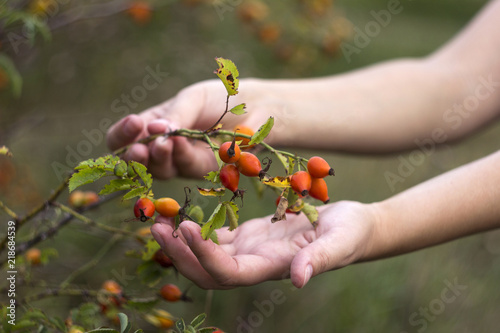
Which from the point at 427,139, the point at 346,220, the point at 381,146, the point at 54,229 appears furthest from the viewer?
the point at 427,139

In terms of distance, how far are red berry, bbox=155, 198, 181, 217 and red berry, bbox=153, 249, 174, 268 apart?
0.24 meters

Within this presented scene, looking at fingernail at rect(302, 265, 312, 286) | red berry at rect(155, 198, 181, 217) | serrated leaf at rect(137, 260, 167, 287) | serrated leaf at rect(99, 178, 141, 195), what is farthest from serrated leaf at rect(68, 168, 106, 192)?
fingernail at rect(302, 265, 312, 286)

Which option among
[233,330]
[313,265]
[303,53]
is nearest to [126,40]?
[303,53]

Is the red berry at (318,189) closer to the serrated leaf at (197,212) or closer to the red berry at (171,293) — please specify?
the serrated leaf at (197,212)

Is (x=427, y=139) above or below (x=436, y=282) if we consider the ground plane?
above

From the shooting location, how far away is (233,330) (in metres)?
2.39

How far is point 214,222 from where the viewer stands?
3.17 ft

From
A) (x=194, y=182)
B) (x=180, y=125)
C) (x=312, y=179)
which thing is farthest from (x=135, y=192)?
(x=194, y=182)

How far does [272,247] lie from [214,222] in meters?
0.26

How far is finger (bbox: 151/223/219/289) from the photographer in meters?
1.04

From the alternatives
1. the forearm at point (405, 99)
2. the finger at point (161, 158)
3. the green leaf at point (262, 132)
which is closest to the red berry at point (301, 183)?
the green leaf at point (262, 132)

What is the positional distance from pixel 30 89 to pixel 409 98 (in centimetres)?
258

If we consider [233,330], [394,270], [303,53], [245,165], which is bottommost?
[233,330]

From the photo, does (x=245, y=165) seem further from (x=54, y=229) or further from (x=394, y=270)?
(x=394, y=270)
